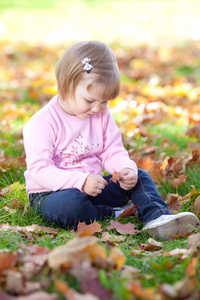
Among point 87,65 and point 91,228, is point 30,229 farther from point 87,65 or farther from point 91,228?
point 87,65

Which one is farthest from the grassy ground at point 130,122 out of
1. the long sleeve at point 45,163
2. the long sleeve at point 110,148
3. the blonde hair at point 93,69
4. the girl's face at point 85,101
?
the blonde hair at point 93,69

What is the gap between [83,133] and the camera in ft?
8.61

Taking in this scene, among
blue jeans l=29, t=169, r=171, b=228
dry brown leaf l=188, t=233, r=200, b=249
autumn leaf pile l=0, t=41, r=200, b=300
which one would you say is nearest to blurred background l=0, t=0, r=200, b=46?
autumn leaf pile l=0, t=41, r=200, b=300

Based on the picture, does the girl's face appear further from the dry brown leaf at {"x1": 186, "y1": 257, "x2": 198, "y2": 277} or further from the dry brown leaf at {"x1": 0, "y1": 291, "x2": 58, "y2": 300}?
the dry brown leaf at {"x1": 0, "y1": 291, "x2": 58, "y2": 300}

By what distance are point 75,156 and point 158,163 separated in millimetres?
792

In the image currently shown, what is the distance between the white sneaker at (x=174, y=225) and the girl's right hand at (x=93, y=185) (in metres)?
0.38

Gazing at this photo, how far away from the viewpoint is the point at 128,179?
2467 mm

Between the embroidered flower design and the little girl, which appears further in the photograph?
the embroidered flower design

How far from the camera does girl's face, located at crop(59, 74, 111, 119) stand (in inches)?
92.8

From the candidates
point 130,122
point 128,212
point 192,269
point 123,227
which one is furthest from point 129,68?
point 192,269

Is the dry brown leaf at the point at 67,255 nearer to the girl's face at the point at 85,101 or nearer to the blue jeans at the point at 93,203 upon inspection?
the blue jeans at the point at 93,203

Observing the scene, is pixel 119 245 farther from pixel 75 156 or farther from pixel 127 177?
pixel 75 156

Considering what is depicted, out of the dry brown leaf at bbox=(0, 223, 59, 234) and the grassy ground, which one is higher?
the grassy ground

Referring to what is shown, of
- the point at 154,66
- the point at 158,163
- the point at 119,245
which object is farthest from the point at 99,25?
the point at 119,245
